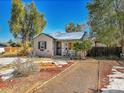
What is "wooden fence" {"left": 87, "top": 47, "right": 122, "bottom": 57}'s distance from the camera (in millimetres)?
26339

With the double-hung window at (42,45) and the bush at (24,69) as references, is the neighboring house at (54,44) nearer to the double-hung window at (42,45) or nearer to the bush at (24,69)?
the double-hung window at (42,45)

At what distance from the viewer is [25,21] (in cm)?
3944

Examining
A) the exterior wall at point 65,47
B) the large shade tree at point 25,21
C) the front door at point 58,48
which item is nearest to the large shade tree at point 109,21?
the exterior wall at point 65,47

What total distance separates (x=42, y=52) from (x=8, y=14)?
14128mm

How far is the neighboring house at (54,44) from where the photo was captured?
88.8 feet

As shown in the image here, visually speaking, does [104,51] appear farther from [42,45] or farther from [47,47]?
[42,45]

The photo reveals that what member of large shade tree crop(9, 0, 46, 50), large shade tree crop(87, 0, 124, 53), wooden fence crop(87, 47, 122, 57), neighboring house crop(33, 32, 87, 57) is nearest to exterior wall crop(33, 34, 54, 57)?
neighboring house crop(33, 32, 87, 57)

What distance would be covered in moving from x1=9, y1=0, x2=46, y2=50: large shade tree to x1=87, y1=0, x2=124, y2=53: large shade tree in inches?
648

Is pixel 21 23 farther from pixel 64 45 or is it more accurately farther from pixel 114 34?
pixel 114 34

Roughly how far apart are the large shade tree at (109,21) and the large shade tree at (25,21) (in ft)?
54.0

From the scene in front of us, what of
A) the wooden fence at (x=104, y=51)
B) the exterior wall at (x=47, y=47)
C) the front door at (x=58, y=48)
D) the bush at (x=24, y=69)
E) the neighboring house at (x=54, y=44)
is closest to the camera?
the bush at (x=24, y=69)

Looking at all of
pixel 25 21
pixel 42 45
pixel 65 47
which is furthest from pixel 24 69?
pixel 25 21

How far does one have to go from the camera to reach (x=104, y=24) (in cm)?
2552

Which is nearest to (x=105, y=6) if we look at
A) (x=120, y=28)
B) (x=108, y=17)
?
(x=108, y=17)
